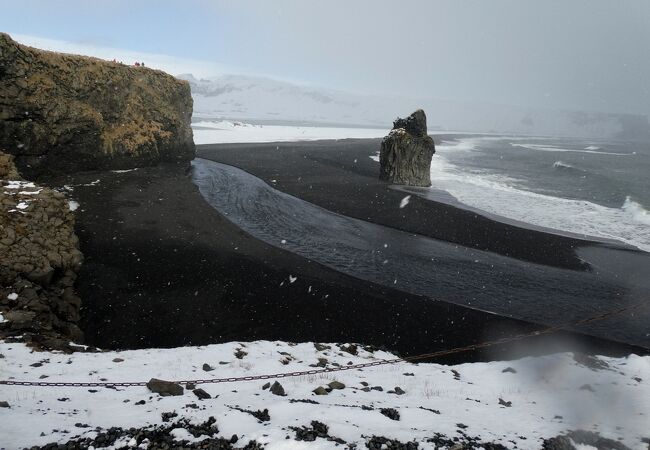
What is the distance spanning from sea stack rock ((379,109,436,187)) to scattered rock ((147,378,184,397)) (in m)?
24.9

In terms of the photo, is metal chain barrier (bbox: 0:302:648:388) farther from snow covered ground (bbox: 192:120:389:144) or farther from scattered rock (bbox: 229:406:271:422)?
snow covered ground (bbox: 192:120:389:144)

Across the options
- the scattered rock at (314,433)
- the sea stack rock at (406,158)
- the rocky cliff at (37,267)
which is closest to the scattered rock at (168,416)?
the scattered rock at (314,433)

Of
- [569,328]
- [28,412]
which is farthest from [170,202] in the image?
[569,328]

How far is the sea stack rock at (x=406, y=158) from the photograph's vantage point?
2920 cm

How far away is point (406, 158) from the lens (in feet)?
95.9

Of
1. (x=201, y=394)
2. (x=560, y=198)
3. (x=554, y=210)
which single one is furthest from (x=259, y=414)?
(x=560, y=198)

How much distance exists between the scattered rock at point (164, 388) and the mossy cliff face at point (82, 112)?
16.5m

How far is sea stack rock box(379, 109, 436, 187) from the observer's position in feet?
95.8

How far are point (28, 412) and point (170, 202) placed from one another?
14630 millimetres

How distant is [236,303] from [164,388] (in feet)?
16.4

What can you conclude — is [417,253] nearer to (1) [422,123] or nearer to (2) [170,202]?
(2) [170,202]

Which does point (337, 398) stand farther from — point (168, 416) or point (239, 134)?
point (239, 134)

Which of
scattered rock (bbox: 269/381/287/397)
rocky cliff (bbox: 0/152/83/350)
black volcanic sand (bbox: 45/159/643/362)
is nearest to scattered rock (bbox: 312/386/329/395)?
scattered rock (bbox: 269/381/287/397)

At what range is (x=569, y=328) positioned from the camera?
1151 cm
